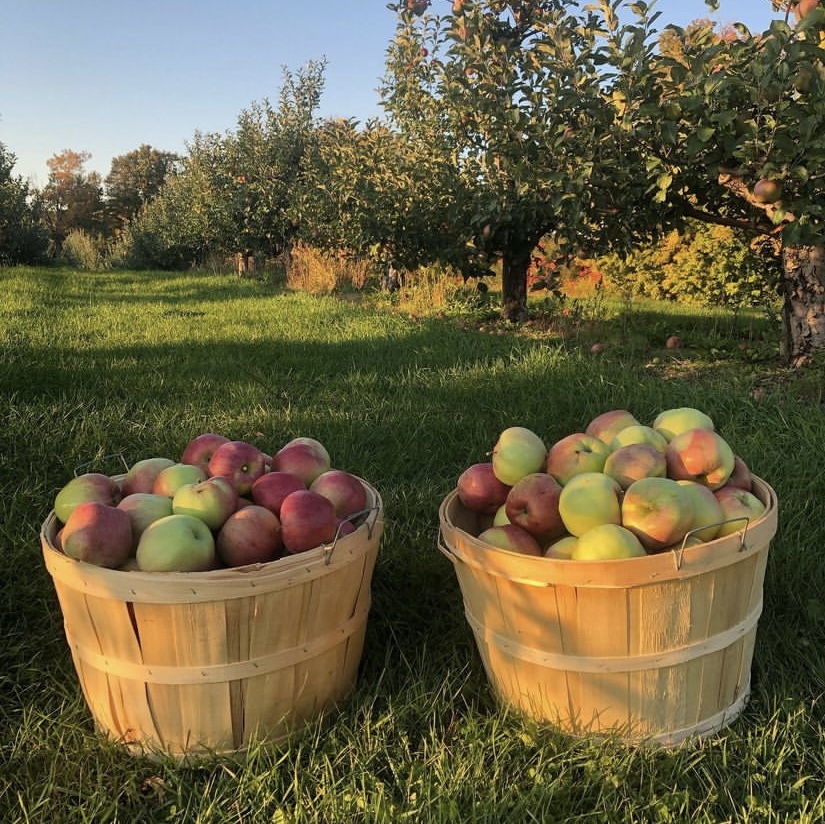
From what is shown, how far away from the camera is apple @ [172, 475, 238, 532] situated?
166cm

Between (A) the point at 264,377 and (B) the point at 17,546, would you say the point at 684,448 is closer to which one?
(B) the point at 17,546

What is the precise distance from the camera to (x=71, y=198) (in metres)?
48.7

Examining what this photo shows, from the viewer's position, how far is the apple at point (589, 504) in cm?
157

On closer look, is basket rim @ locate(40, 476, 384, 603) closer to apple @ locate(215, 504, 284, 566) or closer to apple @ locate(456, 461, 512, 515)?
apple @ locate(215, 504, 284, 566)

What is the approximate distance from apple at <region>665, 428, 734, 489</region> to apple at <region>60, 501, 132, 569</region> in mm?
1321

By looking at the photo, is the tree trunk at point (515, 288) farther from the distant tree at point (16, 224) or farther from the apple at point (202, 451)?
the distant tree at point (16, 224)

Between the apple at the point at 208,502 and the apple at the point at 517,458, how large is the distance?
0.69 metres

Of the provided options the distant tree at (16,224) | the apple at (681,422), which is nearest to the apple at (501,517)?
the apple at (681,422)

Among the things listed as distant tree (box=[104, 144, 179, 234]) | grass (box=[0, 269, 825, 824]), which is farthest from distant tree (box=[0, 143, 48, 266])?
distant tree (box=[104, 144, 179, 234])

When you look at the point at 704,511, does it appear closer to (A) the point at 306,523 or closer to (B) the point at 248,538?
(A) the point at 306,523

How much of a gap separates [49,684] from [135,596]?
0.63 metres

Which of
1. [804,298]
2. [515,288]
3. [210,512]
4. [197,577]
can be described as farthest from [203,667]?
[515,288]

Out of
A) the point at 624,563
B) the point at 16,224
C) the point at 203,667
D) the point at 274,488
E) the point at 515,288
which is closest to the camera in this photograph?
the point at 624,563

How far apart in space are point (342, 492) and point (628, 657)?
0.78 meters
